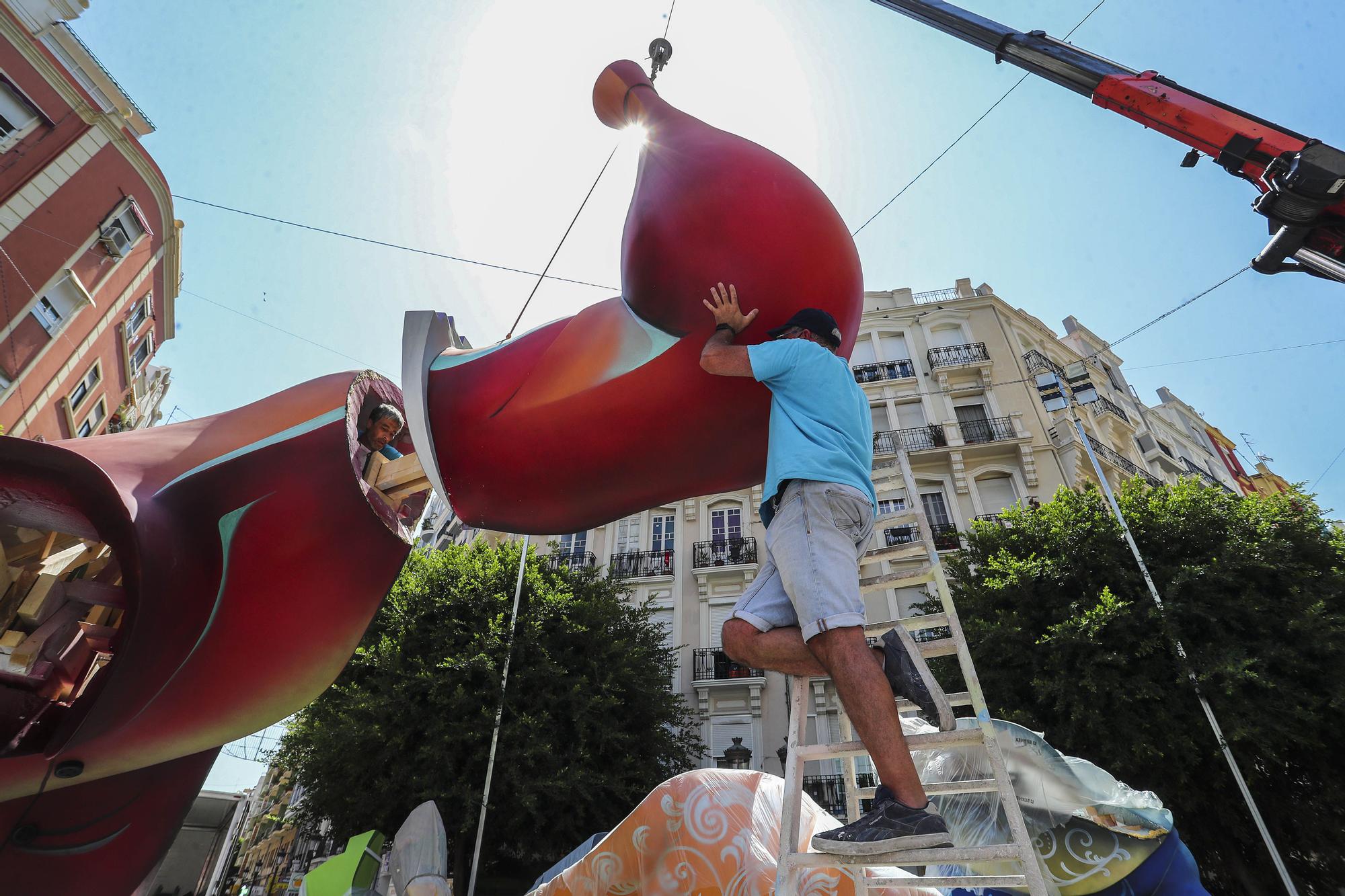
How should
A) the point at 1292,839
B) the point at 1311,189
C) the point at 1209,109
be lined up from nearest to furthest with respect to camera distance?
the point at 1311,189 → the point at 1209,109 → the point at 1292,839

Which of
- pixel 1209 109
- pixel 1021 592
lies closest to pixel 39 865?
pixel 1209 109

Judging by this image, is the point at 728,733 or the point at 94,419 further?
the point at 94,419

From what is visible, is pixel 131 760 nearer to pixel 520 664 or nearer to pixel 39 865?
pixel 39 865

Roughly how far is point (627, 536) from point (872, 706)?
68.2ft

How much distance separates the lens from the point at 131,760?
9.07 ft

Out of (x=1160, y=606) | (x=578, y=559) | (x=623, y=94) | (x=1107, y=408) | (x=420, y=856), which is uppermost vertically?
(x=1107, y=408)

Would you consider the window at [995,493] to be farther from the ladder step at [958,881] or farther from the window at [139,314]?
the window at [139,314]

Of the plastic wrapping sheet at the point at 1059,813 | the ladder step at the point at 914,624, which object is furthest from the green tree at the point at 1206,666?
the ladder step at the point at 914,624

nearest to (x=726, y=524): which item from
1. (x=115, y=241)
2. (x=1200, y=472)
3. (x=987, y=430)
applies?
(x=987, y=430)

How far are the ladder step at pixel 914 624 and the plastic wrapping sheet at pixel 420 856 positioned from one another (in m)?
3.88

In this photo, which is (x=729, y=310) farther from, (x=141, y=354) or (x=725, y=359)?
(x=141, y=354)

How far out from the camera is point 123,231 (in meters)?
16.6

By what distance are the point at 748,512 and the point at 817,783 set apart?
7766 millimetres

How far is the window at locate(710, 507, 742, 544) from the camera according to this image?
2205 centimetres
